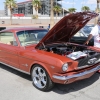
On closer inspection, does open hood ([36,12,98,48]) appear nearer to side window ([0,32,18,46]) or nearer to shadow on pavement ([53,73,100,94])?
side window ([0,32,18,46])

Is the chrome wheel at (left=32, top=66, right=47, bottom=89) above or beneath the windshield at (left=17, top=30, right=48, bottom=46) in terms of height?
beneath

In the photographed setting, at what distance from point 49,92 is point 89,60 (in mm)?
1201

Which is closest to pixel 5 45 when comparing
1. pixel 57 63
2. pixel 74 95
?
pixel 57 63

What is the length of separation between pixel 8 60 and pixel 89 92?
8.31 ft

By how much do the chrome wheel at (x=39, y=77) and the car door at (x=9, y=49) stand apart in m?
0.75

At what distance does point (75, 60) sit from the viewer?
13.4ft

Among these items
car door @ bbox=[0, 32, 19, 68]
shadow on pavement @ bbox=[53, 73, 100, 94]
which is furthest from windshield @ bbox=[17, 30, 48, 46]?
shadow on pavement @ bbox=[53, 73, 100, 94]

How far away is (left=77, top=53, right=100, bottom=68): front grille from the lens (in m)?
4.14

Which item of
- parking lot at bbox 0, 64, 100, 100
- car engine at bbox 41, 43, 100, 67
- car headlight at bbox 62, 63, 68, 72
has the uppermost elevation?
car engine at bbox 41, 43, 100, 67

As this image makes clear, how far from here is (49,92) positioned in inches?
168

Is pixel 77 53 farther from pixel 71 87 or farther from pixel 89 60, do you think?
pixel 71 87

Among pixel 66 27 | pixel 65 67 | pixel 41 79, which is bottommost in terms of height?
pixel 41 79

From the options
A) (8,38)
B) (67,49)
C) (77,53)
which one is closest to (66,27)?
(67,49)

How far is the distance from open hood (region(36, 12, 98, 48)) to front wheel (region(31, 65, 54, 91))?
66 cm
